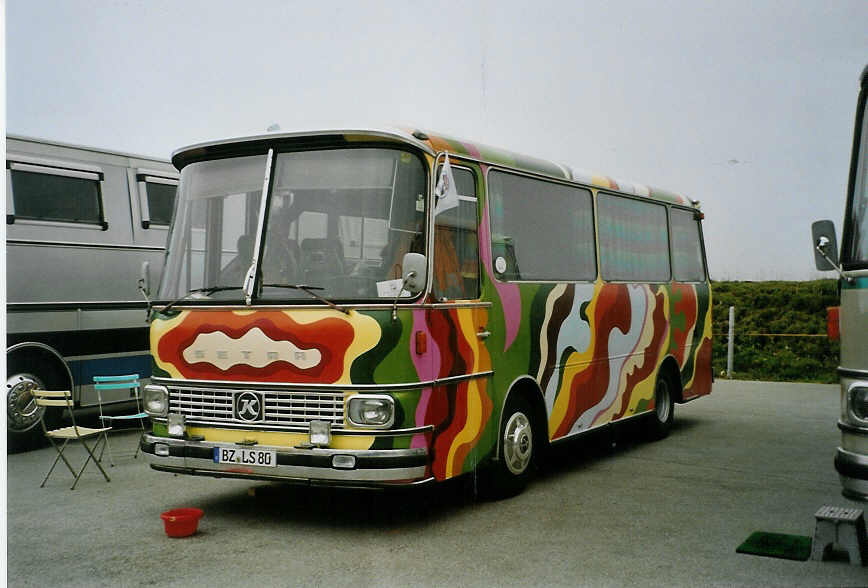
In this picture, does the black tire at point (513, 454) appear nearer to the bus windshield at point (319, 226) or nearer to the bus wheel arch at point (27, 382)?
the bus windshield at point (319, 226)

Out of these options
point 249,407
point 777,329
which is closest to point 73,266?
point 249,407

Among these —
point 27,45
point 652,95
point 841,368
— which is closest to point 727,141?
point 652,95

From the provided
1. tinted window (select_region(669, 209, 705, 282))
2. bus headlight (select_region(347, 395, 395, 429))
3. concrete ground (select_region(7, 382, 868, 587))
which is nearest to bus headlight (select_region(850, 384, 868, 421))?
concrete ground (select_region(7, 382, 868, 587))

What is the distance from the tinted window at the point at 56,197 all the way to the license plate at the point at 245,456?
526cm

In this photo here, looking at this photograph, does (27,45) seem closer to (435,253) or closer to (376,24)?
(376,24)

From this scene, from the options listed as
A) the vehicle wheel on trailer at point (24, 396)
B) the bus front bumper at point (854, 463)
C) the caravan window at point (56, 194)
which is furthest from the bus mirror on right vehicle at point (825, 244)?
the caravan window at point (56, 194)

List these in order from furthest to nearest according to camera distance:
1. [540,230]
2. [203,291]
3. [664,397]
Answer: [664,397]
[540,230]
[203,291]

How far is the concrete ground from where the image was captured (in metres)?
5.87

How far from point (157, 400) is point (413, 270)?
217 centimetres

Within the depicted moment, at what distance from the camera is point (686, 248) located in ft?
40.5

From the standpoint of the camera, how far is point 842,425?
19.0ft

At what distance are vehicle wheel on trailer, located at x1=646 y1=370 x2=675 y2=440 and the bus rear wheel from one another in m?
3.26

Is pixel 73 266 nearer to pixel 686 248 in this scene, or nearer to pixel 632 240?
pixel 632 240

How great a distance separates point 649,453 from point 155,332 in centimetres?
546
